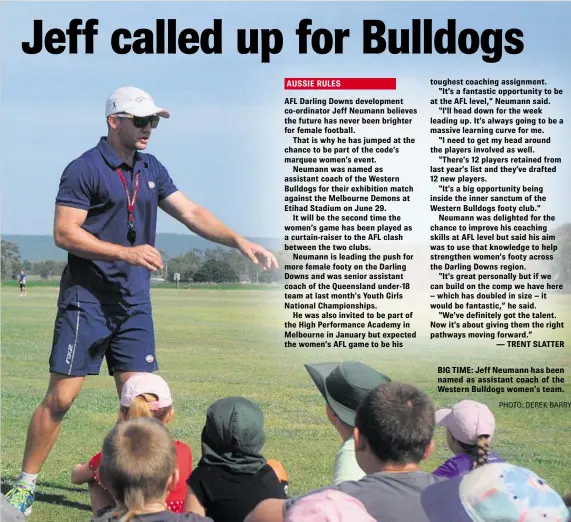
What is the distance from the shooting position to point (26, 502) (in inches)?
221

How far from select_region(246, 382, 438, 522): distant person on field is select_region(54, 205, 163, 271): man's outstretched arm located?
2236 mm

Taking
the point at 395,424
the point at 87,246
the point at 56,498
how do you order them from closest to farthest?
the point at 395,424
the point at 87,246
the point at 56,498

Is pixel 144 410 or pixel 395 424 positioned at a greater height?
pixel 395 424

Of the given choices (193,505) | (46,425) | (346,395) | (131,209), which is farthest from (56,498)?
(346,395)

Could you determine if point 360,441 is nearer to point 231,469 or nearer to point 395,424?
point 395,424

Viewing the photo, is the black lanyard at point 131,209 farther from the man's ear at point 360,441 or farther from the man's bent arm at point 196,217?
the man's ear at point 360,441

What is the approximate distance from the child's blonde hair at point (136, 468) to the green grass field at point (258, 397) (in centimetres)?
265

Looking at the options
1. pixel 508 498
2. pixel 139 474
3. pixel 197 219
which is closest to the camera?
pixel 508 498

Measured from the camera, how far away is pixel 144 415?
4.33 metres

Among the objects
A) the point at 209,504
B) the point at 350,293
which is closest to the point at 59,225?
the point at 209,504

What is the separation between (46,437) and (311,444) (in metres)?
2.41

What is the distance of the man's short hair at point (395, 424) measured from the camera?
3188mm

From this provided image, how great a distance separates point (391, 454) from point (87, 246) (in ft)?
9.17

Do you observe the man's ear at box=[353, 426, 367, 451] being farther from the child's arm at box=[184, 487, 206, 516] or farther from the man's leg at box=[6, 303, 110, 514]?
the man's leg at box=[6, 303, 110, 514]
